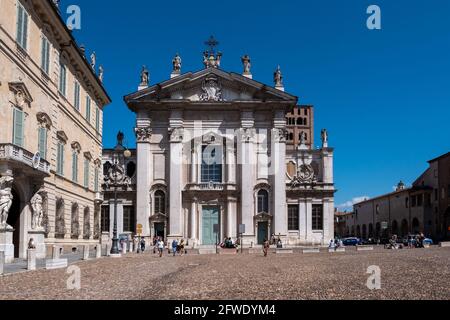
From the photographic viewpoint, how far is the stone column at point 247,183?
59812mm

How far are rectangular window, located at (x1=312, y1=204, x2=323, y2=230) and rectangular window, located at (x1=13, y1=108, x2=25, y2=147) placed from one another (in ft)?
135

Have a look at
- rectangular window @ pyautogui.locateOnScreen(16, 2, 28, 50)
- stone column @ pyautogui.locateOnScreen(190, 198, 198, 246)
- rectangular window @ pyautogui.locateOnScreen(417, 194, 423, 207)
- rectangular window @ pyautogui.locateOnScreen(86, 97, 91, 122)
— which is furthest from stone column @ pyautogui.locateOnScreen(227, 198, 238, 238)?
rectangular window @ pyautogui.locateOnScreen(417, 194, 423, 207)

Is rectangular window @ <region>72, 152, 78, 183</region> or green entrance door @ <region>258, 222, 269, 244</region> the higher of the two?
rectangular window @ <region>72, 152, 78, 183</region>

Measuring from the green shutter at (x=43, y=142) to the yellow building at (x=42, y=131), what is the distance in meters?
0.05

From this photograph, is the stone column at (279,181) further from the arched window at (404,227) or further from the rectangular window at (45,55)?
Result: the arched window at (404,227)

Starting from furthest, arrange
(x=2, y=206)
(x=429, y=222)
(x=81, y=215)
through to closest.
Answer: (x=429, y=222) → (x=81, y=215) → (x=2, y=206)

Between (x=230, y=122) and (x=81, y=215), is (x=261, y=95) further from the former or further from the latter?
(x=81, y=215)

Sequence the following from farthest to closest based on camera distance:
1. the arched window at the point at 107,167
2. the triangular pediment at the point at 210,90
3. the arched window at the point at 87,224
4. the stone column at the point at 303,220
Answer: the arched window at the point at 107,167
the stone column at the point at 303,220
the triangular pediment at the point at 210,90
the arched window at the point at 87,224

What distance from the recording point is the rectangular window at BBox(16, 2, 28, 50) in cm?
2806

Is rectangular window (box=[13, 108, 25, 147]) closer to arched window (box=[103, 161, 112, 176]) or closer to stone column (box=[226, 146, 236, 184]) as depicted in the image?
stone column (box=[226, 146, 236, 184])

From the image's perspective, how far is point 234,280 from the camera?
63.3 feet

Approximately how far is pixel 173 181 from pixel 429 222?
40.7m

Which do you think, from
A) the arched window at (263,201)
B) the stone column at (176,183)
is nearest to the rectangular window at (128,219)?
the stone column at (176,183)
